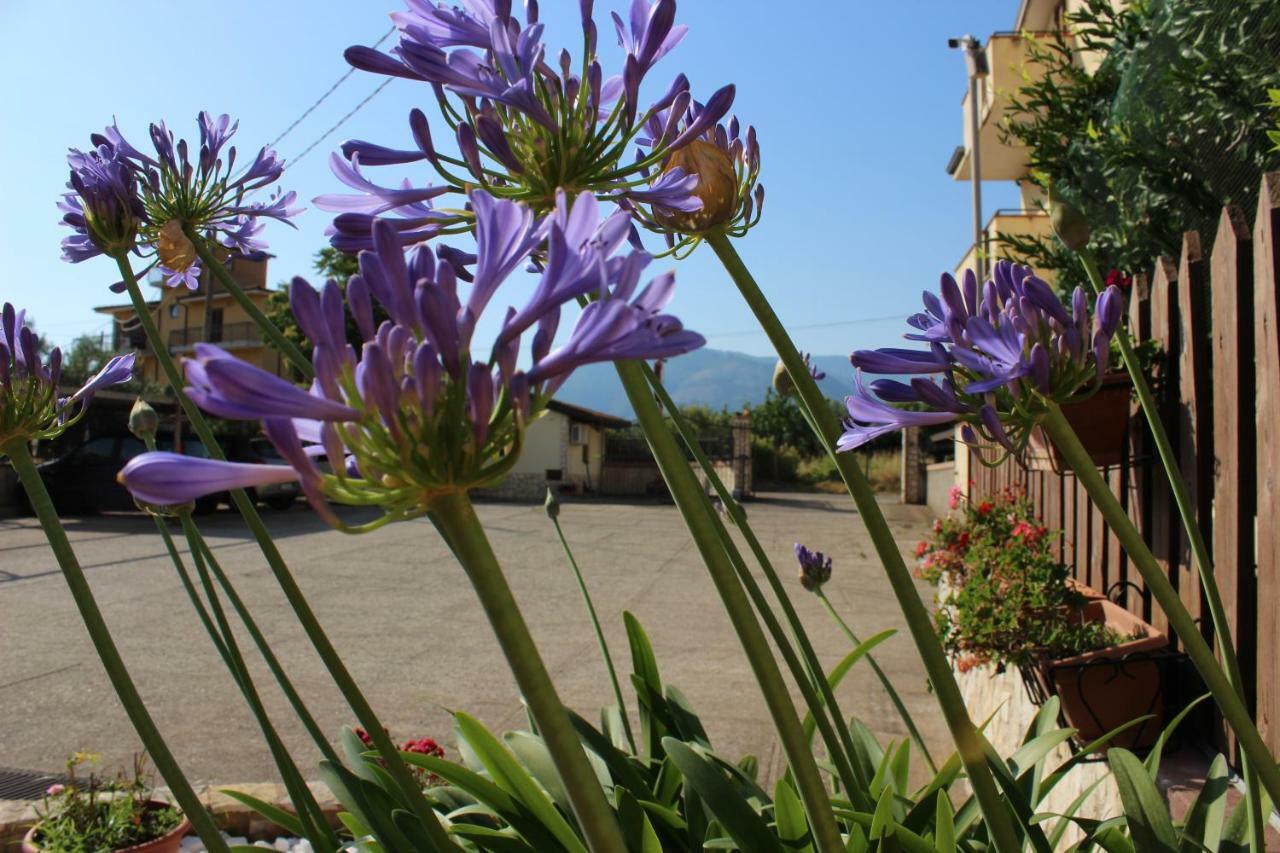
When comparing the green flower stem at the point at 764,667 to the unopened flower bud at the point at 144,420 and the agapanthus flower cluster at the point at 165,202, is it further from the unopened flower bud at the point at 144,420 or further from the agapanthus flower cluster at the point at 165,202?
the unopened flower bud at the point at 144,420

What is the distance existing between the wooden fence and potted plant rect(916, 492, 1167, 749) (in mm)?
226

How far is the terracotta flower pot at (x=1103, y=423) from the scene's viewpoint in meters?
3.34

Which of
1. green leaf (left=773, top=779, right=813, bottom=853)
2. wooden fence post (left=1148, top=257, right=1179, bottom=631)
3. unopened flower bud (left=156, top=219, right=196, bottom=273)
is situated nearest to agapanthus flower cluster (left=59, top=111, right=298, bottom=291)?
unopened flower bud (left=156, top=219, right=196, bottom=273)

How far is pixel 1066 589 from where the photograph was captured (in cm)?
344

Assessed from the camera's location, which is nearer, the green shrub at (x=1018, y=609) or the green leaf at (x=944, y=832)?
the green leaf at (x=944, y=832)

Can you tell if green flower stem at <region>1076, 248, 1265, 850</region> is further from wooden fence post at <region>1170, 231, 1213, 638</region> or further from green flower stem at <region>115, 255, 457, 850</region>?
wooden fence post at <region>1170, 231, 1213, 638</region>

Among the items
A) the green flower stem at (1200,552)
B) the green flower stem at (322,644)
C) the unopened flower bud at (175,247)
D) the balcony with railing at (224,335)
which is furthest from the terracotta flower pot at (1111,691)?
the balcony with railing at (224,335)

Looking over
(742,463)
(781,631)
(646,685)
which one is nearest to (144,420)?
(646,685)

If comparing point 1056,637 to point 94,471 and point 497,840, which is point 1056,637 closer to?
point 497,840

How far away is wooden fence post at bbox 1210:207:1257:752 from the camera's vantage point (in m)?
2.63

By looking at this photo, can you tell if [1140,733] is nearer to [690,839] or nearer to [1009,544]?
[1009,544]

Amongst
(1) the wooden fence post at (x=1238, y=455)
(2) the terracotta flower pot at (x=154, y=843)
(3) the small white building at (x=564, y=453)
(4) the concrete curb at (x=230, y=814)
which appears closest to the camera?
(2) the terracotta flower pot at (x=154, y=843)

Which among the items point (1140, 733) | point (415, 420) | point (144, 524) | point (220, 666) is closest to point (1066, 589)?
point (1140, 733)

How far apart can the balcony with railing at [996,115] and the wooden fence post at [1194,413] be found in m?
7.43
